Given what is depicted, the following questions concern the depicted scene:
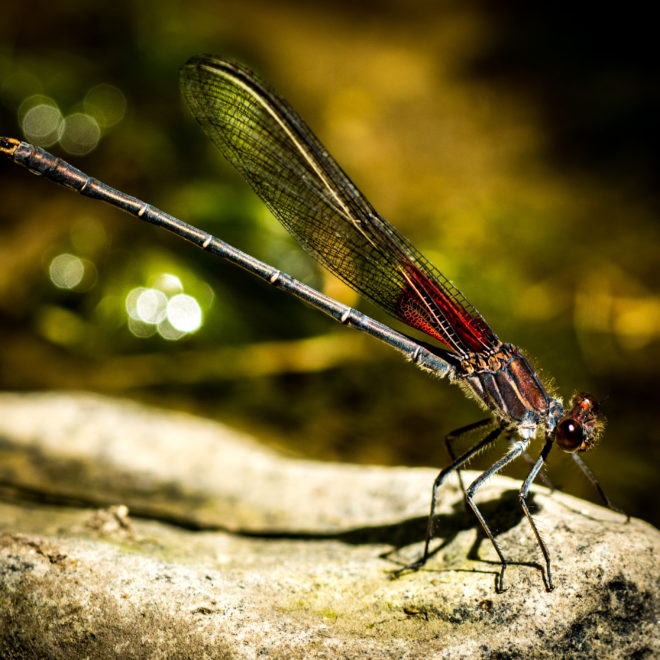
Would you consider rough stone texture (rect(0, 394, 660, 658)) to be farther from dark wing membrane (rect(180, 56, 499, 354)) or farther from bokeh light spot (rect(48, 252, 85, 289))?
bokeh light spot (rect(48, 252, 85, 289))

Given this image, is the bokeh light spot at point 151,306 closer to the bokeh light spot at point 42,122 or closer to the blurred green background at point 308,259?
the blurred green background at point 308,259

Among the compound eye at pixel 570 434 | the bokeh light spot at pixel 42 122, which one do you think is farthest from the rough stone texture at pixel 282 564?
the bokeh light spot at pixel 42 122

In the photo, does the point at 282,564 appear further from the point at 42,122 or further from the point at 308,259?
the point at 42,122

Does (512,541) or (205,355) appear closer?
(512,541)

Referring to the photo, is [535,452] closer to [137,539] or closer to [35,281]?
[137,539]

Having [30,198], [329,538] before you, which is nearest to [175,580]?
[329,538]

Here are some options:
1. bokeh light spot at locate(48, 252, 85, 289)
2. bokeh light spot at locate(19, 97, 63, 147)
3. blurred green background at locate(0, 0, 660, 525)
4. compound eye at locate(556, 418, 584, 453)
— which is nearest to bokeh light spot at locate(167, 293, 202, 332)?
blurred green background at locate(0, 0, 660, 525)

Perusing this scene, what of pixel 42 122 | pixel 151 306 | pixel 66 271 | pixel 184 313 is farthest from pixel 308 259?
pixel 42 122
